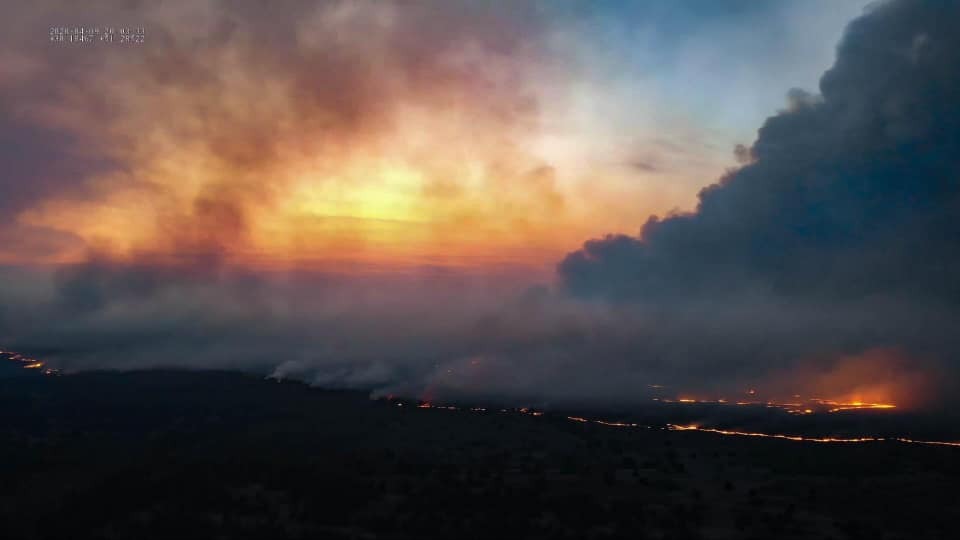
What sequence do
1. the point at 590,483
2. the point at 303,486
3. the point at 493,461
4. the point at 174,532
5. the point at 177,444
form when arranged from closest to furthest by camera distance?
1. the point at 174,532
2. the point at 303,486
3. the point at 590,483
4. the point at 493,461
5. the point at 177,444

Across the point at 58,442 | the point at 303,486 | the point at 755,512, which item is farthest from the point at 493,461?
the point at 58,442

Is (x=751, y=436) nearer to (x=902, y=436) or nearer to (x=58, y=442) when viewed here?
(x=902, y=436)

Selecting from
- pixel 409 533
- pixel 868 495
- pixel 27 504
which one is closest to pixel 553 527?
pixel 409 533

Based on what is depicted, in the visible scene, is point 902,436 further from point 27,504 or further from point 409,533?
point 27,504

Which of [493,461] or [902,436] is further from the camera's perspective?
[902,436]

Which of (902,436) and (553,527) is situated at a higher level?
(902,436)

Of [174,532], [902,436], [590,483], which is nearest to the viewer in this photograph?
[174,532]
